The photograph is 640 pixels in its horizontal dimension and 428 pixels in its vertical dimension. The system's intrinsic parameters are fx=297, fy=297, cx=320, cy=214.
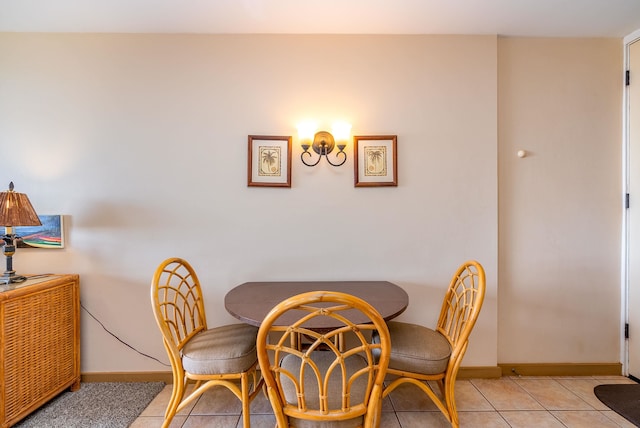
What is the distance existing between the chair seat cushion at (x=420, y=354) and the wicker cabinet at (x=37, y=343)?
206 centimetres

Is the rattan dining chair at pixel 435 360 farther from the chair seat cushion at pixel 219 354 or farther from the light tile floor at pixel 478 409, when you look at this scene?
the chair seat cushion at pixel 219 354

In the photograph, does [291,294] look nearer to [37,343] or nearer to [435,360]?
[435,360]

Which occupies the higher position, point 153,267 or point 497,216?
point 497,216

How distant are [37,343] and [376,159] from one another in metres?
2.40

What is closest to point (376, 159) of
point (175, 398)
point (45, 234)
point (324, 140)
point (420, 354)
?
point (324, 140)

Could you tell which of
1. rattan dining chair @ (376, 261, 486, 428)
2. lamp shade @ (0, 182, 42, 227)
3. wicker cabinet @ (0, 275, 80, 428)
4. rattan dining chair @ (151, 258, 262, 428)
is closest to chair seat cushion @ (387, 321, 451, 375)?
rattan dining chair @ (376, 261, 486, 428)

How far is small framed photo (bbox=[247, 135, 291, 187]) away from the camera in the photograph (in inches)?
82.9

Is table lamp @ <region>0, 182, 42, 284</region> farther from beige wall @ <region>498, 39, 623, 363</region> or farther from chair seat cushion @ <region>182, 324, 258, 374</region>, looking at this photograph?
beige wall @ <region>498, 39, 623, 363</region>

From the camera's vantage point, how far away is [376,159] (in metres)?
2.12

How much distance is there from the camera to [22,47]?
82.3 inches

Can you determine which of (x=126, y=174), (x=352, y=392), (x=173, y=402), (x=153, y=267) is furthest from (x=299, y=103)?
(x=173, y=402)

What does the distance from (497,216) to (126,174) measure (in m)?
2.66

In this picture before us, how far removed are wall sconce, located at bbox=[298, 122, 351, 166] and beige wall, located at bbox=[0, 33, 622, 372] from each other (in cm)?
10

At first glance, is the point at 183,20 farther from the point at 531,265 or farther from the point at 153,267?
the point at 531,265
